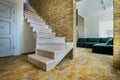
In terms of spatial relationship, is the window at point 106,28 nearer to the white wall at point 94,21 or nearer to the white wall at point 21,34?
the white wall at point 94,21

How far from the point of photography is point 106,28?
6.66 metres

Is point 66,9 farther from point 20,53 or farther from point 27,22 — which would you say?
point 20,53

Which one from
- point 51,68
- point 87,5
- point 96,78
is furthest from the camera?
point 87,5

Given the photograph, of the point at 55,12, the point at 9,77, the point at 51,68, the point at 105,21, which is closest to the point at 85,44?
the point at 105,21

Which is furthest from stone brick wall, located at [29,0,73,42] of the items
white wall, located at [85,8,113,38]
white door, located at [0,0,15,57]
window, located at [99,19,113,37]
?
window, located at [99,19,113,37]

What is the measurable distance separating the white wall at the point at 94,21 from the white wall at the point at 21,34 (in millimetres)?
4635

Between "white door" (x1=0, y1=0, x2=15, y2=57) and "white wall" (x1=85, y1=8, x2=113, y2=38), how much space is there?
533 centimetres

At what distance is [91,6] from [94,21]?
132 cm

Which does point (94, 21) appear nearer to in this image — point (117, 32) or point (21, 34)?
point (117, 32)

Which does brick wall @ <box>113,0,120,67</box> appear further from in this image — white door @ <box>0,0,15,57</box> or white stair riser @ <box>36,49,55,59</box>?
white door @ <box>0,0,15,57</box>

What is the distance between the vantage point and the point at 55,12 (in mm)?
3977

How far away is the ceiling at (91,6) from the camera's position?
18.7 feet

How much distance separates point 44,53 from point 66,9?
1802 mm

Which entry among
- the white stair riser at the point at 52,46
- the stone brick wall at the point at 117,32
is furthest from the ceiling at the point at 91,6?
the white stair riser at the point at 52,46
